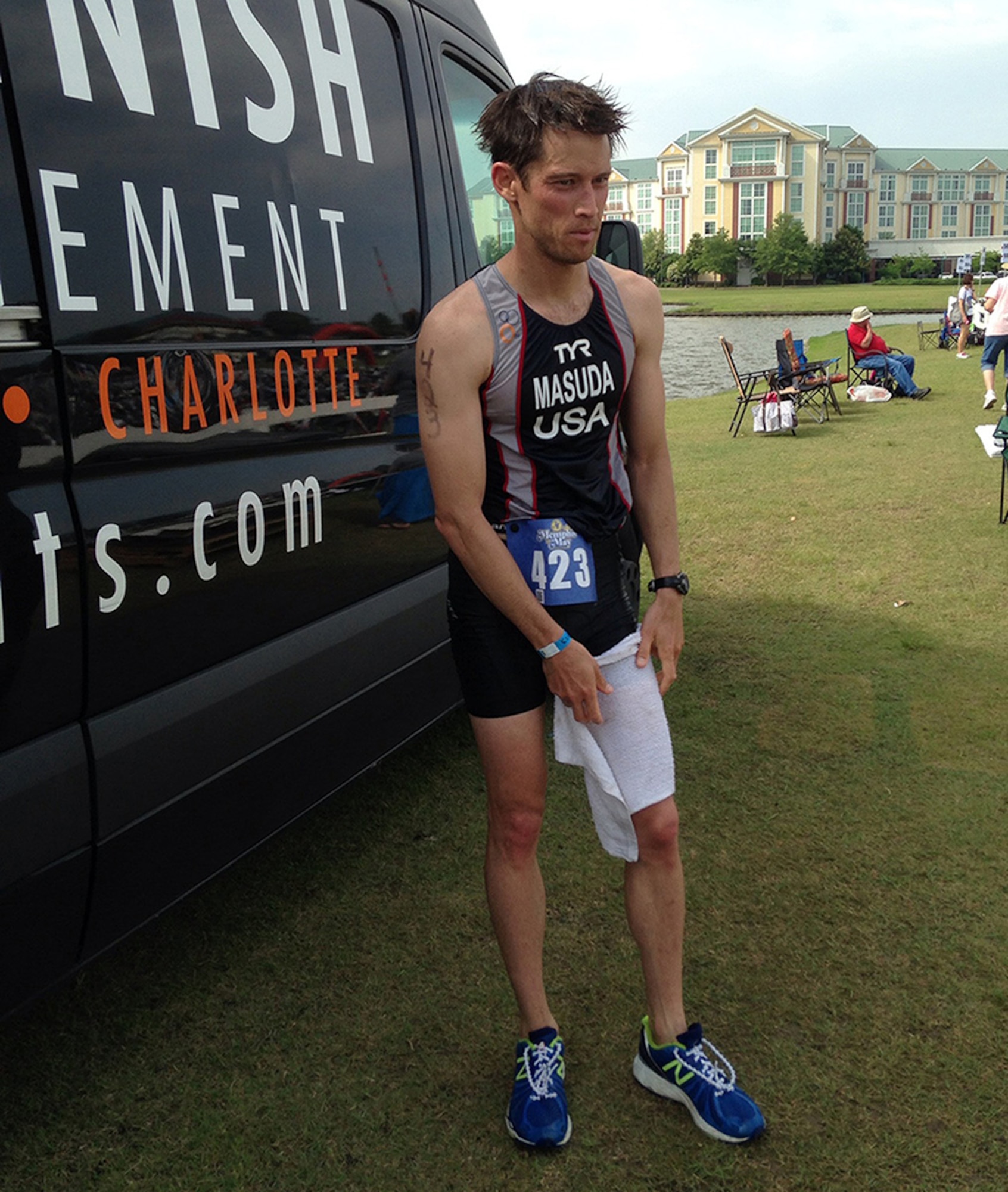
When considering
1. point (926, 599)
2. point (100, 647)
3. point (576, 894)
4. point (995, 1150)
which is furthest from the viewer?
point (926, 599)

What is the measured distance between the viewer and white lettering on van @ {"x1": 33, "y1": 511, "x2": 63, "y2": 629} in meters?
1.95

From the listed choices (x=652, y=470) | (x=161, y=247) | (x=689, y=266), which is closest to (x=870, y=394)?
(x=652, y=470)

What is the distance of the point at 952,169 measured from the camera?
12850 centimetres

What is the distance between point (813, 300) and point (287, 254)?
65.8 m

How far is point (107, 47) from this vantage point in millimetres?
2055

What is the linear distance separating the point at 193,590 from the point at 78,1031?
1.16 metres

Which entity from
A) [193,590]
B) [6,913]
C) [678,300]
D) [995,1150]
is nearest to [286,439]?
[193,590]

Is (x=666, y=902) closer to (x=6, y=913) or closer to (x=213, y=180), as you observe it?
(x=6, y=913)

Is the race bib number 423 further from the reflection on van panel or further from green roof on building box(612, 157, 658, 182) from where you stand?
green roof on building box(612, 157, 658, 182)

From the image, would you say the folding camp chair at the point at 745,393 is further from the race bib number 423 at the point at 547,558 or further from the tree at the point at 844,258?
the tree at the point at 844,258

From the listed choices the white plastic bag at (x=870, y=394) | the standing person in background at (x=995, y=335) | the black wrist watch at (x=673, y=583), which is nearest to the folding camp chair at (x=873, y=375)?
the white plastic bag at (x=870, y=394)

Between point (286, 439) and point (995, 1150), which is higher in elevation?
point (286, 439)

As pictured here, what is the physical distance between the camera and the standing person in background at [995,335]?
1317 cm

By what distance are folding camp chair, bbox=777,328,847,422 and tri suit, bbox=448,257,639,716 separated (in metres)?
12.4
